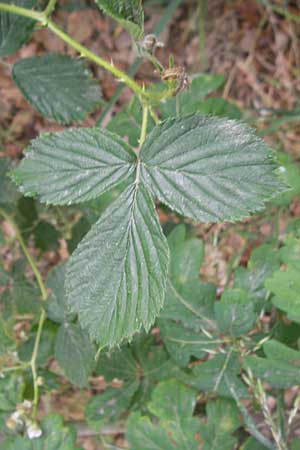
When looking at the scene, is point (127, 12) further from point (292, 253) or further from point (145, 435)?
point (145, 435)

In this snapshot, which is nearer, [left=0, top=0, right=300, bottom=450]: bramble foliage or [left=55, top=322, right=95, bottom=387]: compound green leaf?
[left=0, top=0, right=300, bottom=450]: bramble foliage

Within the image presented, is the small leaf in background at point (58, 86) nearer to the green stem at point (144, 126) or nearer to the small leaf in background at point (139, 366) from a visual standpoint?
the green stem at point (144, 126)

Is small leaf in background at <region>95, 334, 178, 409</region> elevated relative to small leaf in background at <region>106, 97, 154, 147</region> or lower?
lower

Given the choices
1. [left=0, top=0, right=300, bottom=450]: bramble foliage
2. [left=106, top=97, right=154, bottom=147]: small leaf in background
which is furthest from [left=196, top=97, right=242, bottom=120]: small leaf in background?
[left=106, top=97, right=154, bottom=147]: small leaf in background

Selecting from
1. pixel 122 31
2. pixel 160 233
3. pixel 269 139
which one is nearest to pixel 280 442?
pixel 160 233

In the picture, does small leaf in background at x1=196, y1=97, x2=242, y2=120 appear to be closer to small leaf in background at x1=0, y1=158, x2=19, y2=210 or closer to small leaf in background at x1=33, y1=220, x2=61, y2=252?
small leaf in background at x1=0, y1=158, x2=19, y2=210

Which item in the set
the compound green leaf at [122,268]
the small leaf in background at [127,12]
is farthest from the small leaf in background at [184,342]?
the small leaf in background at [127,12]
